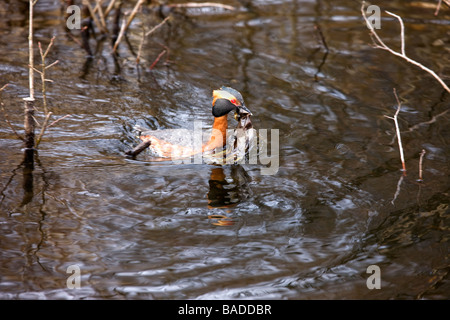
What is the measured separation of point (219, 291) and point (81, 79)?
472cm

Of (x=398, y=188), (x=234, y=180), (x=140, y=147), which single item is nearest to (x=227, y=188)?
(x=234, y=180)

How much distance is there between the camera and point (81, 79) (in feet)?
25.5

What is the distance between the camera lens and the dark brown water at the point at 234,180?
4.25m

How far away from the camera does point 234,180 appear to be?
567 cm

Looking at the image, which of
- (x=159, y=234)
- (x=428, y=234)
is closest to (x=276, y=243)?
(x=159, y=234)

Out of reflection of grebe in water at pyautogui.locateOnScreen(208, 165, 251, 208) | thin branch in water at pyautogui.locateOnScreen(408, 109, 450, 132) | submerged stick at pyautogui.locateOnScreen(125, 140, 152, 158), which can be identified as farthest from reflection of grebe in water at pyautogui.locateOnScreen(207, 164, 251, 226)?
thin branch in water at pyautogui.locateOnScreen(408, 109, 450, 132)

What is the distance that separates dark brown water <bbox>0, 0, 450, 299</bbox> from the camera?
13.9 feet

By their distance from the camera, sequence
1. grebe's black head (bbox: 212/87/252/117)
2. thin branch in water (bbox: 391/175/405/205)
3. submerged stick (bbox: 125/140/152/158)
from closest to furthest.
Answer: thin branch in water (bbox: 391/175/405/205) → grebe's black head (bbox: 212/87/252/117) → submerged stick (bbox: 125/140/152/158)

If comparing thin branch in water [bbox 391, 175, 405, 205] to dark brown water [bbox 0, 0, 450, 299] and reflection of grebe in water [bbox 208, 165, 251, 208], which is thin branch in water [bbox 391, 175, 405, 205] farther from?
reflection of grebe in water [bbox 208, 165, 251, 208]

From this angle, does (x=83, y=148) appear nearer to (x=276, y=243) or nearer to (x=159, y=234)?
(x=159, y=234)

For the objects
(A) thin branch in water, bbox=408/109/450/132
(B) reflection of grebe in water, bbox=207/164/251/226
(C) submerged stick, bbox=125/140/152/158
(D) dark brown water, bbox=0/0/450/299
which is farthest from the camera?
(A) thin branch in water, bbox=408/109/450/132

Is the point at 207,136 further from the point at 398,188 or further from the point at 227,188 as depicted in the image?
the point at 398,188
